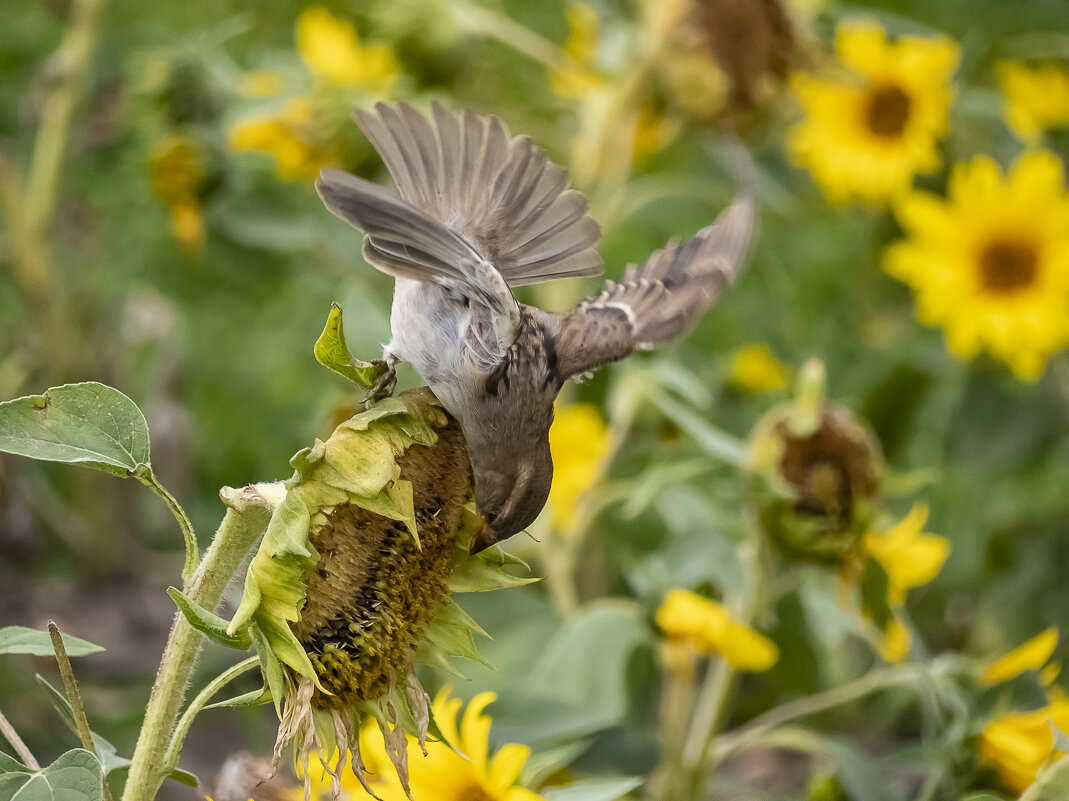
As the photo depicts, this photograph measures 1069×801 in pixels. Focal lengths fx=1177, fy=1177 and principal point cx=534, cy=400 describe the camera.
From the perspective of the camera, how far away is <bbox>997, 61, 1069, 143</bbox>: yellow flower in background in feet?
2.84

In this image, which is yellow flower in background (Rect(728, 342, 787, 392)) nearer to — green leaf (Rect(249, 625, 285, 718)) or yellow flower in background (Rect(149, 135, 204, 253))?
yellow flower in background (Rect(149, 135, 204, 253))

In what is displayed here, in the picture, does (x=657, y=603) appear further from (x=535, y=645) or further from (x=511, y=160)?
(x=511, y=160)

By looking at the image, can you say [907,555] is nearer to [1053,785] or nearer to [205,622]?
[1053,785]

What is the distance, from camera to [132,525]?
36.2 inches

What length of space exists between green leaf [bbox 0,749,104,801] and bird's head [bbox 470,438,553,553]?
11 cm

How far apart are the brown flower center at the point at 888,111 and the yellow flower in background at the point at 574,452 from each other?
1.01ft

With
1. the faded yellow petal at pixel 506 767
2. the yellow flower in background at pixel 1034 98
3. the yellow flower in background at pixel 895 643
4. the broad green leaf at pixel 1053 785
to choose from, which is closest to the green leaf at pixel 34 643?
the faded yellow petal at pixel 506 767

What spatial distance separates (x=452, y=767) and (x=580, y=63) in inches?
23.4

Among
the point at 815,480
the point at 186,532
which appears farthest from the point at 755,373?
the point at 186,532

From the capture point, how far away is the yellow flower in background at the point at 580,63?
32.4 inches

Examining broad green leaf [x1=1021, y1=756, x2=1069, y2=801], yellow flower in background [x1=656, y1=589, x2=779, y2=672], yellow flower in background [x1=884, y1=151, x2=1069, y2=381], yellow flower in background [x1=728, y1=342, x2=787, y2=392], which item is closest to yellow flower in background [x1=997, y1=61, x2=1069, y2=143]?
yellow flower in background [x1=884, y1=151, x2=1069, y2=381]

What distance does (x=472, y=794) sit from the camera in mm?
396

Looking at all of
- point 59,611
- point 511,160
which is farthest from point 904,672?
point 59,611

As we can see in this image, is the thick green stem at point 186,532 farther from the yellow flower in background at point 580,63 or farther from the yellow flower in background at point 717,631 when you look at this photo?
the yellow flower in background at point 580,63
